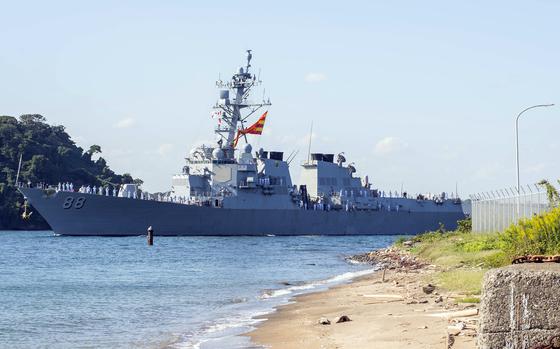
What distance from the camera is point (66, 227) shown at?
74750mm

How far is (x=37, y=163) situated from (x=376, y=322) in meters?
94.6

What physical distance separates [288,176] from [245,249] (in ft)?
104

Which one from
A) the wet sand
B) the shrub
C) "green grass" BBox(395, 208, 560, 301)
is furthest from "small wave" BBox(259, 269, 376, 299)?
the shrub

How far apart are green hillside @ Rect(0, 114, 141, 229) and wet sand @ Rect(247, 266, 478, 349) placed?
83354 millimetres

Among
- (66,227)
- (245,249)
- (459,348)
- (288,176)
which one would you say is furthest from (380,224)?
(459,348)

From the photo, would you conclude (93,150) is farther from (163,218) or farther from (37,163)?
(163,218)

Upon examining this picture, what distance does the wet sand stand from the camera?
11.8m

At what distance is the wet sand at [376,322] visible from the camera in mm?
11812

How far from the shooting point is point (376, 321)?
14672mm

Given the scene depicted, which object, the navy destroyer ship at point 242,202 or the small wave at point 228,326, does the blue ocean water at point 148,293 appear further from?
the navy destroyer ship at point 242,202

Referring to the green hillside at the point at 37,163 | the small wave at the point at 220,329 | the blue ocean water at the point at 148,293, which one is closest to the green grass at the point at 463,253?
the blue ocean water at the point at 148,293

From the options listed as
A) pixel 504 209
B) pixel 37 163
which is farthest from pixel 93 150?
pixel 504 209

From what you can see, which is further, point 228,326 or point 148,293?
point 148,293

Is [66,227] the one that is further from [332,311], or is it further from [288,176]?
[332,311]
